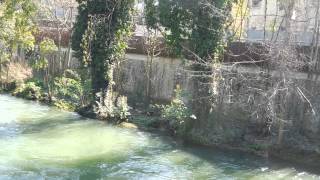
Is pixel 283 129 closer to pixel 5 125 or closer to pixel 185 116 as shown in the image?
pixel 185 116

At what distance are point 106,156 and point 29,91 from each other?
1179cm

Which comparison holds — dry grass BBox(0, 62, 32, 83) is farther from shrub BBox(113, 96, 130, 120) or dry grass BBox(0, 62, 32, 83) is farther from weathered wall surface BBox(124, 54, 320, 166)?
weathered wall surface BBox(124, 54, 320, 166)

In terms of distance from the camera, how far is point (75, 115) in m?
23.9

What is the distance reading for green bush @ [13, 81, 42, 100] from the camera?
27.3 metres

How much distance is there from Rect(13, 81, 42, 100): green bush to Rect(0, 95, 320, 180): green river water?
4734mm

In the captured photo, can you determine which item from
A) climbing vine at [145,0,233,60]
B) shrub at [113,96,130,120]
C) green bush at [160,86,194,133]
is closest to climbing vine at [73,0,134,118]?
shrub at [113,96,130,120]

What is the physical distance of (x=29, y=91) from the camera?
27766mm

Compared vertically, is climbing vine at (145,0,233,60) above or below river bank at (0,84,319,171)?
above

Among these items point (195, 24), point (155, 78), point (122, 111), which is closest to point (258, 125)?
point (195, 24)

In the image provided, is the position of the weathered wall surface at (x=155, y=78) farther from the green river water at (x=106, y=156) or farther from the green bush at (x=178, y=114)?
the green river water at (x=106, y=156)

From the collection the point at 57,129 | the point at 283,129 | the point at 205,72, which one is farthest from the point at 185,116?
the point at 57,129

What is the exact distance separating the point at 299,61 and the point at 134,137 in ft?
22.8

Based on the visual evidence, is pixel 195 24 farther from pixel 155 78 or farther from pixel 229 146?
pixel 155 78

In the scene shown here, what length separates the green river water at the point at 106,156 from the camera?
15.3 m
